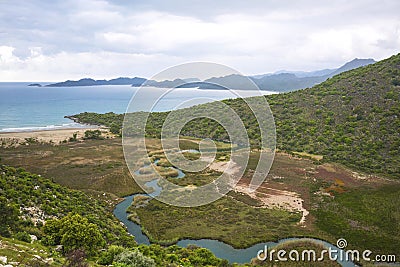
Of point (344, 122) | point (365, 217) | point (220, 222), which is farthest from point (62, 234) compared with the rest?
Result: point (344, 122)

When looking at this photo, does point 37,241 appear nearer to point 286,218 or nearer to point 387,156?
point 286,218

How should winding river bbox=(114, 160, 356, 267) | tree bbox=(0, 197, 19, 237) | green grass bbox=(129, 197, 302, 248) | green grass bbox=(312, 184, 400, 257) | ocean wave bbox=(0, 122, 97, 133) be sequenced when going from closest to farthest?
tree bbox=(0, 197, 19, 237)
winding river bbox=(114, 160, 356, 267)
green grass bbox=(312, 184, 400, 257)
green grass bbox=(129, 197, 302, 248)
ocean wave bbox=(0, 122, 97, 133)

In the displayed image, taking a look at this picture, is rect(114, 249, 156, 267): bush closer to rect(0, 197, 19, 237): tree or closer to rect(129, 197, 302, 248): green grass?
rect(0, 197, 19, 237): tree

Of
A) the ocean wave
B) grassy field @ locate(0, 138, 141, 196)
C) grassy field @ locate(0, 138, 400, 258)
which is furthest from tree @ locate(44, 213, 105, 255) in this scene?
the ocean wave

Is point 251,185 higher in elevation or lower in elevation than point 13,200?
lower

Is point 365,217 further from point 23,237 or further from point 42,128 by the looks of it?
point 42,128

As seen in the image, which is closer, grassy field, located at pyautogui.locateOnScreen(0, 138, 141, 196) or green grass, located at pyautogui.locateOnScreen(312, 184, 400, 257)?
green grass, located at pyautogui.locateOnScreen(312, 184, 400, 257)

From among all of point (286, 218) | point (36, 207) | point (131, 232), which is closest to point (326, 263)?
point (286, 218)
